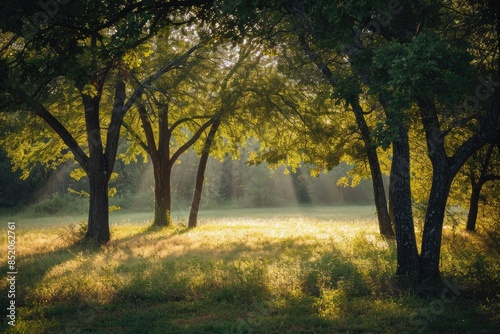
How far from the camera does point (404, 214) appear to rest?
9438 mm

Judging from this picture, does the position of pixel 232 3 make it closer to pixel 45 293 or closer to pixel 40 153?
pixel 45 293

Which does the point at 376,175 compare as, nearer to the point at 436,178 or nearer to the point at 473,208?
the point at 473,208

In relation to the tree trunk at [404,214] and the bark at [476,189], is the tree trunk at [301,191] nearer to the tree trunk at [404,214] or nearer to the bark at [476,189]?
the bark at [476,189]

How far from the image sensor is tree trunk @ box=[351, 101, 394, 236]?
1462 centimetres

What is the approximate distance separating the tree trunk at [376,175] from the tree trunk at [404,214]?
16.5 feet

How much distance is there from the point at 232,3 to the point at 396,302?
6.12 metres

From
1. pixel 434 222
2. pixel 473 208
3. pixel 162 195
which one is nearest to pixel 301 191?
pixel 162 195

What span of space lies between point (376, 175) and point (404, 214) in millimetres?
6853

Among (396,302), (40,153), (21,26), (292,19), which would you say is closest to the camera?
(21,26)

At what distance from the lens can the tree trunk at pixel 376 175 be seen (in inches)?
575

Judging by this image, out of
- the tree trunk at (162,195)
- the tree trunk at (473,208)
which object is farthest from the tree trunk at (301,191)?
the tree trunk at (473,208)

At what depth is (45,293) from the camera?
28.3ft

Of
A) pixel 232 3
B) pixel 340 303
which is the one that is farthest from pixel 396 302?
pixel 232 3

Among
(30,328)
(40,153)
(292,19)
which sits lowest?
(30,328)
